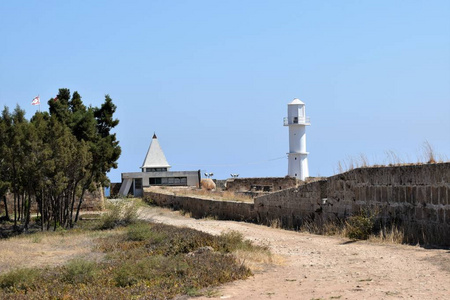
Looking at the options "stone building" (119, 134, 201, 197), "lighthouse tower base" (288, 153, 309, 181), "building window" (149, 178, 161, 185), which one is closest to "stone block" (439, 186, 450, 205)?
"stone building" (119, 134, 201, 197)

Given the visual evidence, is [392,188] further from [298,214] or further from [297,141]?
[297,141]

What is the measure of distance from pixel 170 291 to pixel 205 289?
53cm

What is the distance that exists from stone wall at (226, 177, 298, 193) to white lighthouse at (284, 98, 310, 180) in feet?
73.6

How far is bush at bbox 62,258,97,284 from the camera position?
1053 cm

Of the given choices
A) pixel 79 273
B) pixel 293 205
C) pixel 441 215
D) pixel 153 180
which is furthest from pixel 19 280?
pixel 153 180

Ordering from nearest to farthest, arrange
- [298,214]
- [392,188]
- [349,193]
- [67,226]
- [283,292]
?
[283,292] → [392,188] → [349,193] → [298,214] → [67,226]

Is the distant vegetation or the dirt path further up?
the distant vegetation

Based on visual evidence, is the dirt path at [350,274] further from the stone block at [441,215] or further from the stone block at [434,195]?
the stone block at [434,195]

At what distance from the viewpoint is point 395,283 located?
9.10 meters

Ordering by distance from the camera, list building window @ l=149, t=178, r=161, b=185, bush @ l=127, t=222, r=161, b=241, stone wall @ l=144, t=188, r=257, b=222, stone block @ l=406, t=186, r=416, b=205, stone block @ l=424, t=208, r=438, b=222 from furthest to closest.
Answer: building window @ l=149, t=178, r=161, b=185, stone wall @ l=144, t=188, r=257, b=222, bush @ l=127, t=222, r=161, b=241, stone block @ l=406, t=186, r=416, b=205, stone block @ l=424, t=208, r=438, b=222

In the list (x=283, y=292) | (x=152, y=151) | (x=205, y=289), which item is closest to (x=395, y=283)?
(x=283, y=292)

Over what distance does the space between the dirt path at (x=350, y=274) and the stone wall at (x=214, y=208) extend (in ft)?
29.9

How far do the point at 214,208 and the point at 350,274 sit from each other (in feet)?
52.6

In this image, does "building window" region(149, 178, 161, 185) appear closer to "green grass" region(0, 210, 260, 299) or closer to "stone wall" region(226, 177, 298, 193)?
"stone wall" region(226, 177, 298, 193)
